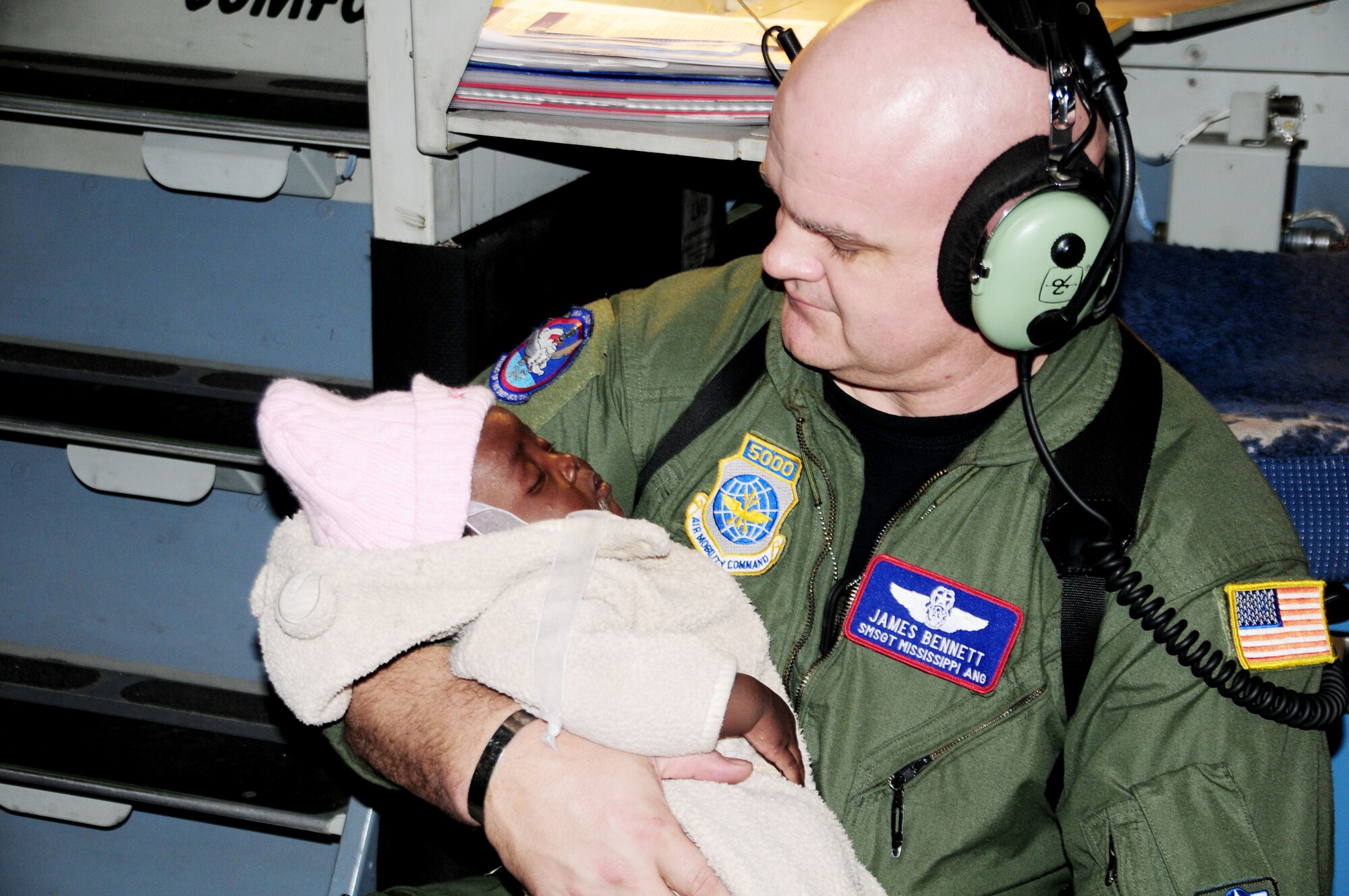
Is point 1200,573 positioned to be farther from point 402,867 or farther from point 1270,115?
point 1270,115

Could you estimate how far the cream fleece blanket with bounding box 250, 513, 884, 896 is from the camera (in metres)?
1.18

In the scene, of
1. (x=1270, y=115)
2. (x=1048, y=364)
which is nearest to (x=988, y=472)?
(x=1048, y=364)

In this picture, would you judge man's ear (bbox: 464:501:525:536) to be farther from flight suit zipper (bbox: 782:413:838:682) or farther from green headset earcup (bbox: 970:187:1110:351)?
green headset earcup (bbox: 970:187:1110:351)

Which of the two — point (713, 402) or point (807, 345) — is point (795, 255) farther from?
point (713, 402)

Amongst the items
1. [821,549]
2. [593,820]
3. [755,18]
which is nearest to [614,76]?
[755,18]

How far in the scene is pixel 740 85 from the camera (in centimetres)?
145

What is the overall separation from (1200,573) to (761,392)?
575 millimetres

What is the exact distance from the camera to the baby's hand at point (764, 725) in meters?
1.24

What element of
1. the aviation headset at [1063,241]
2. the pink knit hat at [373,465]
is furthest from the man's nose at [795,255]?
the pink knit hat at [373,465]

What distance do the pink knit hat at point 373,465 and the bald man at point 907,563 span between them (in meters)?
0.24

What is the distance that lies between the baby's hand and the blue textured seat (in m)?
0.84

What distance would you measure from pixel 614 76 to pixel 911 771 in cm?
92

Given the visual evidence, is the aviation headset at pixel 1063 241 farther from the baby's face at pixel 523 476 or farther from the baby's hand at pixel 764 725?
the baby's face at pixel 523 476

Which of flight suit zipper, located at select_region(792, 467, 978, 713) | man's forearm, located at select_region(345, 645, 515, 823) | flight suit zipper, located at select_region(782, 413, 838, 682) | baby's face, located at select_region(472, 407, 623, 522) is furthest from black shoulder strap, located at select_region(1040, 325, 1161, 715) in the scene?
man's forearm, located at select_region(345, 645, 515, 823)
